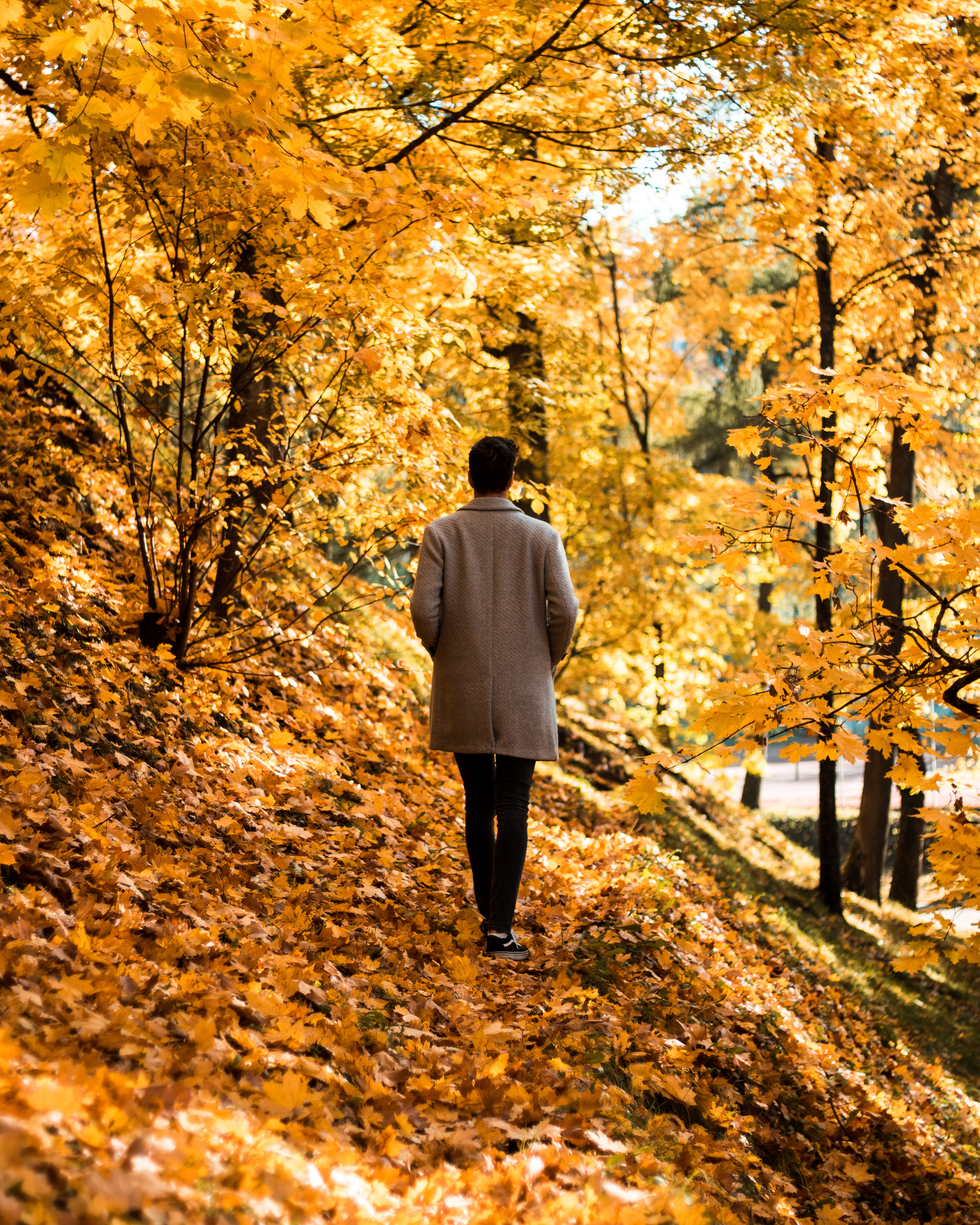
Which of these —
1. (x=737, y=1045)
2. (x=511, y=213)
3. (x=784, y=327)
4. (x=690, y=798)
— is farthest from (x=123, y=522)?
(x=690, y=798)

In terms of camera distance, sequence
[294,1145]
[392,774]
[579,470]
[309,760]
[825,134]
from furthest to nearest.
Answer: [579,470]
[825,134]
[392,774]
[309,760]
[294,1145]

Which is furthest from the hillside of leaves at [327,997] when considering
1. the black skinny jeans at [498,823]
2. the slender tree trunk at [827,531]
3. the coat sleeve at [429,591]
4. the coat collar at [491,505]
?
the slender tree trunk at [827,531]

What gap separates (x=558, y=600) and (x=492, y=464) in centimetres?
64

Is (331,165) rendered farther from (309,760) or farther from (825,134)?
(825,134)

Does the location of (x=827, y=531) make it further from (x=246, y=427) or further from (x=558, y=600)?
(x=558, y=600)

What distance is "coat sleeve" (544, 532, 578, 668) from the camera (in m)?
3.97

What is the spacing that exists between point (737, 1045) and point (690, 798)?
1088cm

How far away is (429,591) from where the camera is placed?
396cm

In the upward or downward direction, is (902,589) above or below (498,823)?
above

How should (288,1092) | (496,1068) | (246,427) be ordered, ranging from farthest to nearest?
1. (246,427)
2. (496,1068)
3. (288,1092)

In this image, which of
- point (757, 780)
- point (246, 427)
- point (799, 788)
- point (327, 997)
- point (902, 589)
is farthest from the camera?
point (799, 788)

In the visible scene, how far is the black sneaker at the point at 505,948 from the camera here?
406 centimetres

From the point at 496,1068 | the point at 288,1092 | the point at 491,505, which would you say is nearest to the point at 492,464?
the point at 491,505

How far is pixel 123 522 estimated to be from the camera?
6.86m
